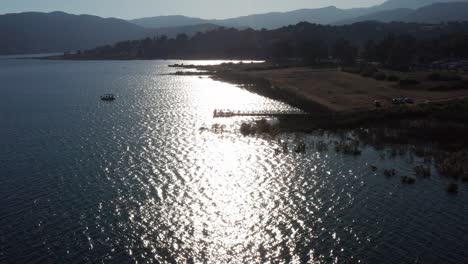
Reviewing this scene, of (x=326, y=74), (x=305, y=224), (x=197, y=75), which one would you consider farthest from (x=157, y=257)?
(x=197, y=75)

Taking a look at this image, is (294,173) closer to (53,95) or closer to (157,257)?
(157,257)

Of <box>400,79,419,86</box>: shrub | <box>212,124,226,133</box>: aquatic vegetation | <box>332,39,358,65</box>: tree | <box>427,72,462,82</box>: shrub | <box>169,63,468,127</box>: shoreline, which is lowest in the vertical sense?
<box>212,124,226,133</box>: aquatic vegetation

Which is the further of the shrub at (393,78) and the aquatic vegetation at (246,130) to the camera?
the shrub at (393,78)

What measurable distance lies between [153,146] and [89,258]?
35.5 m

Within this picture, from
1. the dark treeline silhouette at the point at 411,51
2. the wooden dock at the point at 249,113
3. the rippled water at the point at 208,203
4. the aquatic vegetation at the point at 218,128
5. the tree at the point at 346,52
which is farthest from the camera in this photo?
the tree at the point at 346,52

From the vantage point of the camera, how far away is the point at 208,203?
4784cm

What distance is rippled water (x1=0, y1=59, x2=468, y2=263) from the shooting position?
3728 centimetres

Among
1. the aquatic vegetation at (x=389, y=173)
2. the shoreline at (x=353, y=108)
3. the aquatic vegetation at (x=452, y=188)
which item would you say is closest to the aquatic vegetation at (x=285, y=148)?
the shoreline at (x=353, y=108)

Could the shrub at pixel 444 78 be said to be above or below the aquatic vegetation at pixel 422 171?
above

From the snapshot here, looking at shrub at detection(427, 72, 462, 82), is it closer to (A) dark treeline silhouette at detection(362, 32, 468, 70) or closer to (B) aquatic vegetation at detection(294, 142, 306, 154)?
(A) dark treeline silhouette at detection(362, 32, 468, 70)

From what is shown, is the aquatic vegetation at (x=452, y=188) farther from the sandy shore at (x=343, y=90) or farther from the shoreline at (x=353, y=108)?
the sandy shore at (x=343, y=90)

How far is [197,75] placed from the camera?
632ft

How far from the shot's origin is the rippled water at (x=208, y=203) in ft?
122

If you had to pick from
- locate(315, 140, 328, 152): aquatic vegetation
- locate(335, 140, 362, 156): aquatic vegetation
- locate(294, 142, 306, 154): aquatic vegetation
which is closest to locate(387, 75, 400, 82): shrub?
locate(335, 140, 362, 156): aquatic vegetation
